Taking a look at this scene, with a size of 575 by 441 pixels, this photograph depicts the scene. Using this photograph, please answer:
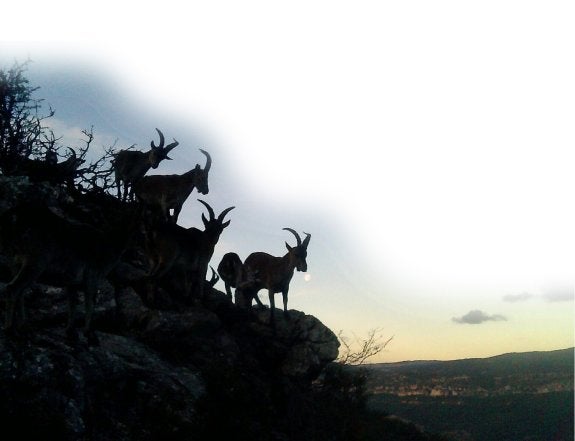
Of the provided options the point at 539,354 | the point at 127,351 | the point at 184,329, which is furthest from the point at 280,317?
the point at 539,354

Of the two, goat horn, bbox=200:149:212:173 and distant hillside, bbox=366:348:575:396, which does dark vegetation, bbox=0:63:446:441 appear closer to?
goat horn, bbox=200:149:212:173

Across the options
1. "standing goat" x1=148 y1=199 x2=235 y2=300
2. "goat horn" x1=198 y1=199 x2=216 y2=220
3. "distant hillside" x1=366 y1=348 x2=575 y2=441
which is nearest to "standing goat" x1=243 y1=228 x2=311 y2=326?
"standing goat" x1=148 y1=199 x2=235 y2=300

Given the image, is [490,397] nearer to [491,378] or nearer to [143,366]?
[491,378]

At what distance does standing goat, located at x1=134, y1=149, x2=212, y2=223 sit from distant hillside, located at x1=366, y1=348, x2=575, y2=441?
111 ft

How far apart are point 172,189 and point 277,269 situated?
4.69 meters

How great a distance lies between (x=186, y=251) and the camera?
14.6 meters

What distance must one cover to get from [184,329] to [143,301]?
1.28 meters

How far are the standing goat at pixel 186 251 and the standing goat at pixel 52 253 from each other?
172 inches

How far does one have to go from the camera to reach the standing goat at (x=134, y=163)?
1798cm

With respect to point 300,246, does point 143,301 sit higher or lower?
lower

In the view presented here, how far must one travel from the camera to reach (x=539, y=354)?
10944cm

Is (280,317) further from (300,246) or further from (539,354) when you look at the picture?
(539,354)

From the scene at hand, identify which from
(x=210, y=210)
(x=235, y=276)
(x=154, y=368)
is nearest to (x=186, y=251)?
(x=210, y=210)

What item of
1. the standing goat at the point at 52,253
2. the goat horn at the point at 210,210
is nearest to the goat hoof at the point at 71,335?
the standing goat at the point at 52,253
